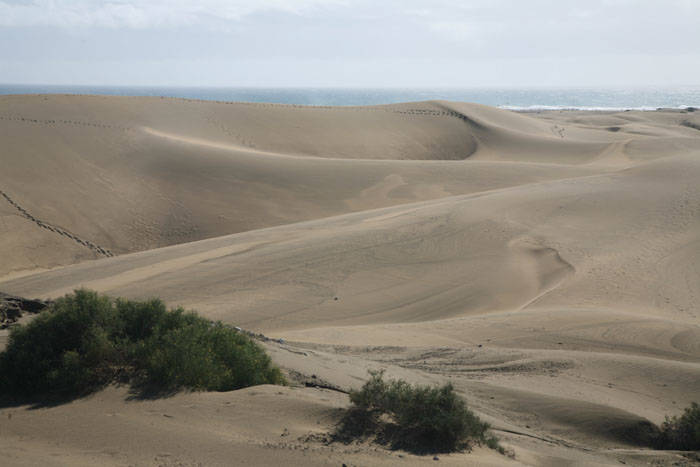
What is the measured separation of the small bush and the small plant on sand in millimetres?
2337

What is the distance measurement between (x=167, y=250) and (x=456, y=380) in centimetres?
1151

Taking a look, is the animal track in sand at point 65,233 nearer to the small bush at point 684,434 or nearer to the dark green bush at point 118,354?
the dark green bush at point 118,354

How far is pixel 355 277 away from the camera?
47.3 ft

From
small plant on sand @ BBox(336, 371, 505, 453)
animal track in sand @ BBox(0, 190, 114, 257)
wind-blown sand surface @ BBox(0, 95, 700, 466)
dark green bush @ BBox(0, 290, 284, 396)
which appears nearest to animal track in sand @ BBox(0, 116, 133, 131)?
wind-blown sand surface @ BBox(0, 95, 700, 466)

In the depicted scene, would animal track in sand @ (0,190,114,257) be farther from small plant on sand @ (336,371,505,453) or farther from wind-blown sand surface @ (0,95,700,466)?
small plant on sand @ (336,371,505,453)

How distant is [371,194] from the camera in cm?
2670

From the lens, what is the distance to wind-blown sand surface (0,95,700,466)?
549cm

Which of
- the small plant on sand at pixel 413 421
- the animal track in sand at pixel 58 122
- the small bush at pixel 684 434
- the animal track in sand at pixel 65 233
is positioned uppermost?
the animal track in sand at pixel 58 122

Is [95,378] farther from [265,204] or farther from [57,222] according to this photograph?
[265,204]

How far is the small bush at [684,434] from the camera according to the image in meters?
6.42

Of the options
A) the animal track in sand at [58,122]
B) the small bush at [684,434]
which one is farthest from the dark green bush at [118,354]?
the animal track in sand at [58,122]

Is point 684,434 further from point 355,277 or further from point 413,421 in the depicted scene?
point 355,277

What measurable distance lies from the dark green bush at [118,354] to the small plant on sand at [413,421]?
52.0 inches

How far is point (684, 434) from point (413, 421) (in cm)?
316
